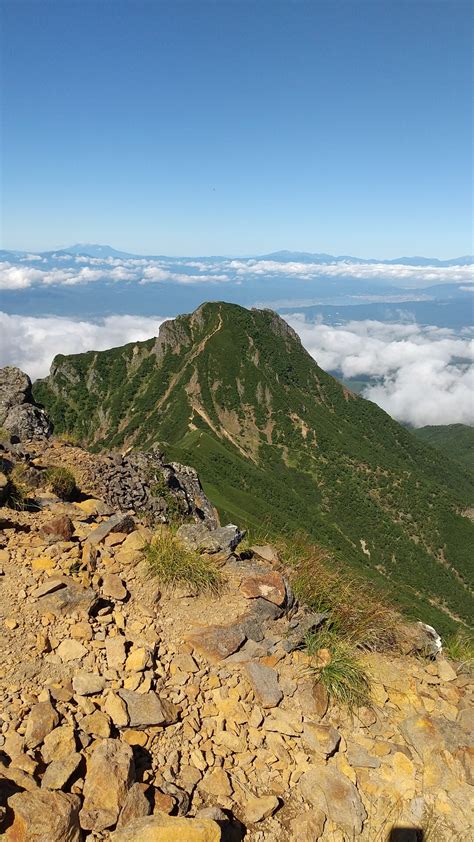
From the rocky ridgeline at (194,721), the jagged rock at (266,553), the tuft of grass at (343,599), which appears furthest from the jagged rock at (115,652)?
the jagged rock at (266,553)

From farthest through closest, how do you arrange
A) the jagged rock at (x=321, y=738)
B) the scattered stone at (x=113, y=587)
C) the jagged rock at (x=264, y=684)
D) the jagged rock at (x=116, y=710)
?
the scattered stone at (x=113, y=587) < the jagged rock at (x=264, y=684) < the jagged rock at (x=321, y=738) < the jagged rock at (x=116, y=710)

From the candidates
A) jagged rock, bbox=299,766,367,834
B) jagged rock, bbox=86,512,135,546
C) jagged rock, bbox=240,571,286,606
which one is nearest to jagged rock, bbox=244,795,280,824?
jagged rock, bbox=299,766,367,834

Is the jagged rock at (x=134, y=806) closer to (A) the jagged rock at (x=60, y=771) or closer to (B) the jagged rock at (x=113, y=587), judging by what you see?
(A) the jagged rock at (x=60, y=771)

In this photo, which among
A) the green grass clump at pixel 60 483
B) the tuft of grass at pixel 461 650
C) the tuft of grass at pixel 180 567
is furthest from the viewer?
the green grass clump at pixel 60 483

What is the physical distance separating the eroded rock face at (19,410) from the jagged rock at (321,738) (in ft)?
51.5

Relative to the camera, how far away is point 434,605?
10025cm

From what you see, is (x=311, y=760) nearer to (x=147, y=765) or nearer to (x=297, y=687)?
(x=297, y=687)

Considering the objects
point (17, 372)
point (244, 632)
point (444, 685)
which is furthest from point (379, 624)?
point (17, 372)

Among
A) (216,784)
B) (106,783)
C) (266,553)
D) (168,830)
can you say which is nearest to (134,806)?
(106,783)

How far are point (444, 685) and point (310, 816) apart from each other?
351 cm

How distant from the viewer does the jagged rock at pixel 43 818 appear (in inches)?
153

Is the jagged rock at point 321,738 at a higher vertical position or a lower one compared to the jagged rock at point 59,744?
lower

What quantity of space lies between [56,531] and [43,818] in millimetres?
5768

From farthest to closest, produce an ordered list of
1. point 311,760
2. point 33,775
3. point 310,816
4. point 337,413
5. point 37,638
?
1. point 337,413
2. point 37,638
3. point 311,760
4. point 310,816
5. point 33,775
